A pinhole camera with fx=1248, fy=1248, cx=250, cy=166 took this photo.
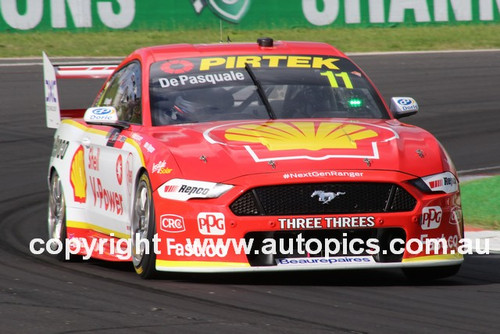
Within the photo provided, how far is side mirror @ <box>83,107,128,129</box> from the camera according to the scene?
8.20 m

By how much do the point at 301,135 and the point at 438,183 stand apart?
866 mm

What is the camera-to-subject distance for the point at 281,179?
703 cm

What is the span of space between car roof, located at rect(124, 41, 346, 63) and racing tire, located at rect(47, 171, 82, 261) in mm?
1210

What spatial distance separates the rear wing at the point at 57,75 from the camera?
10.1 meters

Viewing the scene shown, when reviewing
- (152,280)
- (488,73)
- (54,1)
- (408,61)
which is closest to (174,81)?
(152,280)

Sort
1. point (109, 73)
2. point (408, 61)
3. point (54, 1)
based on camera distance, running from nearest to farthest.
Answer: point (109, 73), point (408, 61), point (54, 1)

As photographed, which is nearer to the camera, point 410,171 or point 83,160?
point 410,171

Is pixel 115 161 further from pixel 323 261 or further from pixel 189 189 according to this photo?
pixel 323 261

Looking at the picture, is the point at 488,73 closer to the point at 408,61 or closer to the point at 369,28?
the point at 408,61

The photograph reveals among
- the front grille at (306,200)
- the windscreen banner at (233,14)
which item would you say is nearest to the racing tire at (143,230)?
the front grille at (306,200)

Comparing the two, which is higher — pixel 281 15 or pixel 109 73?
pixel 109 73

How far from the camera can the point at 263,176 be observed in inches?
277

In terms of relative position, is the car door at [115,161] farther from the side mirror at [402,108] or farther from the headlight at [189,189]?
the side mirror at [402,108]

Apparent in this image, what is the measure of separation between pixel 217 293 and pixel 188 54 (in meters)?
2.45
